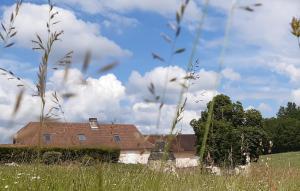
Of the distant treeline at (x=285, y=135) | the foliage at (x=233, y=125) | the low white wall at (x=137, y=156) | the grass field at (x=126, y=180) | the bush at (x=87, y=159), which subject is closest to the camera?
the low white wall at (x=137, y=156)

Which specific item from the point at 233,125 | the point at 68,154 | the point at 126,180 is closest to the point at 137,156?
the point at 126,180

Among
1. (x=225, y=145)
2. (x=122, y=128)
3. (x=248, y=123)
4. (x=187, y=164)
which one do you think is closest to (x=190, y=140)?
(x=122, y=128)

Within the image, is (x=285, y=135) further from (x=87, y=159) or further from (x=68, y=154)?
(x=87, y=159)

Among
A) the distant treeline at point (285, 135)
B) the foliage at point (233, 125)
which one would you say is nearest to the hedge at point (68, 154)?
the foliage at point (233, 125)

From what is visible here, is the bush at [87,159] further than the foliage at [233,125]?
No

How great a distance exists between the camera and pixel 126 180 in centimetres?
562

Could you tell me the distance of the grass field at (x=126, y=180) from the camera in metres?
4.35

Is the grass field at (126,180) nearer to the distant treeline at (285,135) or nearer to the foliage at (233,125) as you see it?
the foliage at (233,125)

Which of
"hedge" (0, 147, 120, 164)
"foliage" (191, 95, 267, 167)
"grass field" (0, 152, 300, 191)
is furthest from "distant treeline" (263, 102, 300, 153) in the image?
"grass field" (0, 152, 300, 191)

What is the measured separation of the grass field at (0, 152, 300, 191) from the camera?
435 centimetres

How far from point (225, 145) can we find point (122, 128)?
20024mm

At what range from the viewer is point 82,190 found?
13.4ft

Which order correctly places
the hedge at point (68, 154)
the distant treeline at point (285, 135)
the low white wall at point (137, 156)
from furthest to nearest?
the distant treeline at point (285, 135) < the hedge at point (68, 154) < the low white wall at point (137, 156)

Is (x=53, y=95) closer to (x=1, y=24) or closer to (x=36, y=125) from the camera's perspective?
(x=36, y=125)
